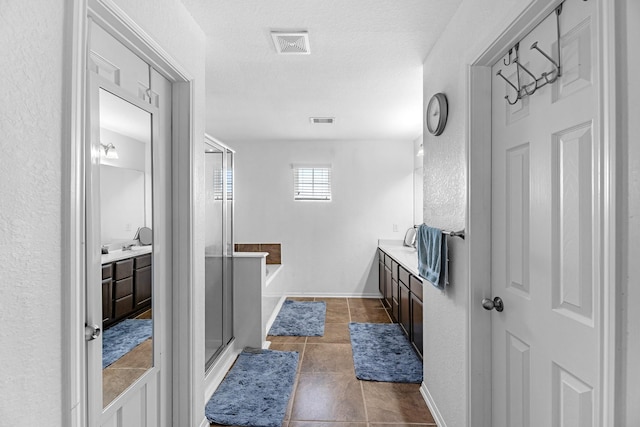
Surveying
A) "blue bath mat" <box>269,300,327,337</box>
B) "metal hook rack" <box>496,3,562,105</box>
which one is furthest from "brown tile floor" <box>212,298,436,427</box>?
"metal hook rack" <box>496,3,562,105</box>

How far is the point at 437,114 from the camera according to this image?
214 cm

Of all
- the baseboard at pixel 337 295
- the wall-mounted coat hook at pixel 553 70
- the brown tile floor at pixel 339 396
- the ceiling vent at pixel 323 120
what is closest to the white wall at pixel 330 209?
the baseboard at pixel 337 295

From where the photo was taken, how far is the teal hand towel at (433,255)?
2.05 meters

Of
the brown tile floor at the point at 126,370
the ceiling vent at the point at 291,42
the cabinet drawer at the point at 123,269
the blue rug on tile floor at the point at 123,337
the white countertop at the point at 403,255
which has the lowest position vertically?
the brown tile floor at the point at 126,370

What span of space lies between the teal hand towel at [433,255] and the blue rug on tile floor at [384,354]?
100cm

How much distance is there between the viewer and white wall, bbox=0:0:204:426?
2.84ft

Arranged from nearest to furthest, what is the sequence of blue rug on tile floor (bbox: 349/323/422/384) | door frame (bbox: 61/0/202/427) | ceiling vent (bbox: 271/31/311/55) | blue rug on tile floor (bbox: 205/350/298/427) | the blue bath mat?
1. door frame (bbox: 61/0/202/427)
2. ceiling vent (bbox: 271/31/311/55)
3. blue rug on tile floor (bbox: 205/350/298/427)
4. blue rug on tile floor (bbox: 349/323/422/384)
5. the blue bath mat

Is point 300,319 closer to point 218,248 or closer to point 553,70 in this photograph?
point 218,248

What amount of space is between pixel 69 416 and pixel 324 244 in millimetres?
4570

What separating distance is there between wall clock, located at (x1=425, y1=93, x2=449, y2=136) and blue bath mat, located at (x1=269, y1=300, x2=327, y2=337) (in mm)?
Answer: 2481

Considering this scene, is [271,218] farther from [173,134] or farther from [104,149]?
[104,149]

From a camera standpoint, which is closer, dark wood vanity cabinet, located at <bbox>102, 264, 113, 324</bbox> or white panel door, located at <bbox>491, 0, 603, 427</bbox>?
white panel door, located at <bbox>491, 0, 603, 427</bbox>

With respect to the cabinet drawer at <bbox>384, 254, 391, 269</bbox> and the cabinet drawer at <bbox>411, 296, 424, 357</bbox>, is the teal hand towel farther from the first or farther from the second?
the cabinet drawer at <bbox>384, 254, 391, 269</bbox>

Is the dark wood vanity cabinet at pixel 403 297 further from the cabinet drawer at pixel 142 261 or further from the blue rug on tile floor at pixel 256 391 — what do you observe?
the cabinet drawer at pixel 142 261
